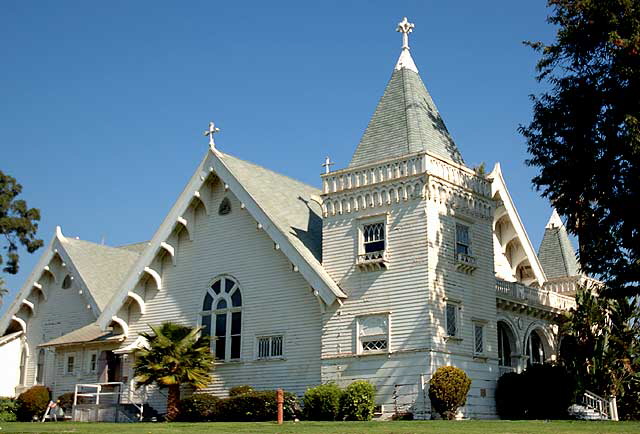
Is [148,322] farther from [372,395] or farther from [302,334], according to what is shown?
[372,395]

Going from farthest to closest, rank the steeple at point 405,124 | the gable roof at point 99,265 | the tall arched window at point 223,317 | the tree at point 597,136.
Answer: the gable roof at point 99,265
the tall arched window at point 223,317
the steeple at point 405,124
the tree at point 597,136

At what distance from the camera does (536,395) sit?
3175 cm

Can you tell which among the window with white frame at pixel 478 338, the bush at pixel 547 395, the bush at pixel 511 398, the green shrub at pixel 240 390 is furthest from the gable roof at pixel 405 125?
the green shrub at pixel 240 390

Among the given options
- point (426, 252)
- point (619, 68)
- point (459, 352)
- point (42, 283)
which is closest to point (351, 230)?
point (426, 252)

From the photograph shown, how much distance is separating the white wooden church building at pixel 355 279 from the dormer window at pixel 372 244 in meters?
0.05

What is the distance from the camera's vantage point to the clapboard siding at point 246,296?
111 feet

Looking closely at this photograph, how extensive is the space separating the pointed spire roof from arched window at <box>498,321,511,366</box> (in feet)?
29.3

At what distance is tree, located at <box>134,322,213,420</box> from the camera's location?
109 feet

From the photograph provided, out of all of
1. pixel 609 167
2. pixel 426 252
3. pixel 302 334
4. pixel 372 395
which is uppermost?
pixel 609 167

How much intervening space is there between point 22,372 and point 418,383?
25879 millimetres

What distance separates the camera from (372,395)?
98.4ft

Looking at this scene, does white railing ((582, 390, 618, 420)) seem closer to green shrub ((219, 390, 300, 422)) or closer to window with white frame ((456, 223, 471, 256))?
window with white frame ((456, 223, 471, 256))

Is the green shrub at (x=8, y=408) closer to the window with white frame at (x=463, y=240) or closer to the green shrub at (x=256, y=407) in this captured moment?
the green shrub at (x=256, y=407)

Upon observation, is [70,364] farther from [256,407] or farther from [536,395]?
[536,395]
